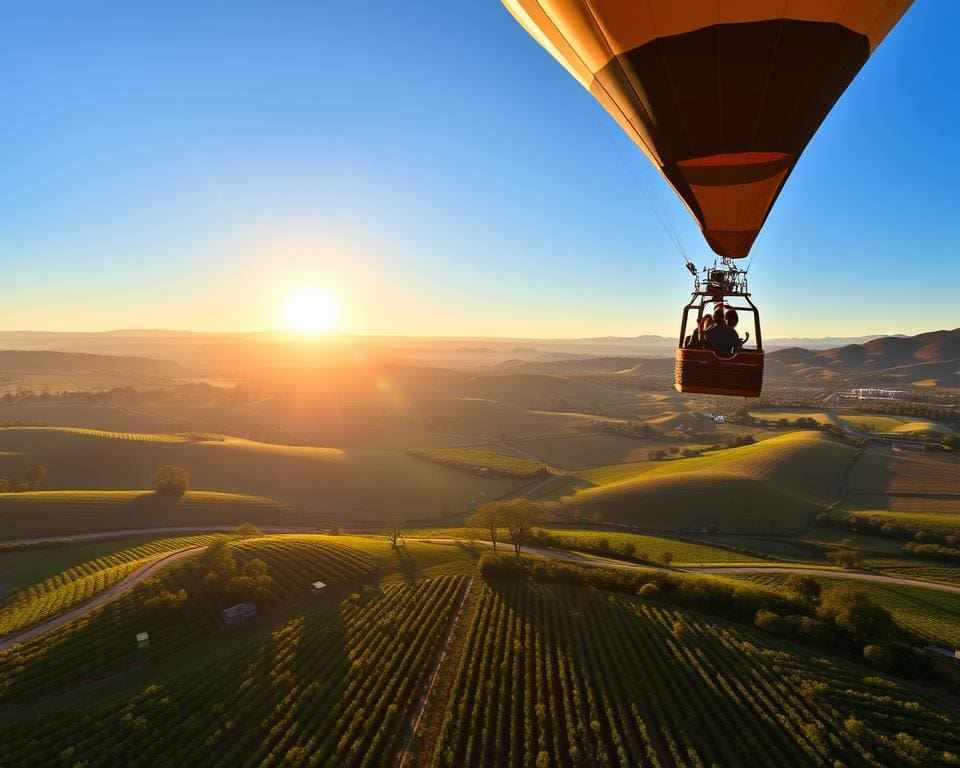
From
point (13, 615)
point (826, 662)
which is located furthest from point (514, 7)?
point (13, 615)

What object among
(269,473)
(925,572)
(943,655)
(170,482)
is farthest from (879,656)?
(269,473)

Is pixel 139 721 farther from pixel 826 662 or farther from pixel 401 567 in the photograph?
pixel 826 662

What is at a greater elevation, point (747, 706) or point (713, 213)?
point (713, 213)

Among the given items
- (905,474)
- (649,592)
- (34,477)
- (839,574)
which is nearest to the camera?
(649,592)

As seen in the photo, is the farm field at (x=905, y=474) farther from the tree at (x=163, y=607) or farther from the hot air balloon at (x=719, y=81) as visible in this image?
the tree at (x=163, y=607)

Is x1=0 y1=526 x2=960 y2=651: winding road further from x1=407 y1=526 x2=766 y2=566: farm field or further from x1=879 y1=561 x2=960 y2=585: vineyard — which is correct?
x1=407 y1=526 x2=766 y2=566: farm field

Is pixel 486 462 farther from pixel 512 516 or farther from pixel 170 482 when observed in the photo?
pixel 170 482
